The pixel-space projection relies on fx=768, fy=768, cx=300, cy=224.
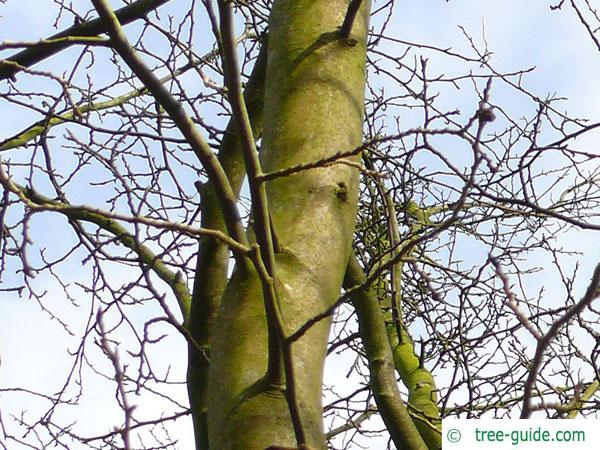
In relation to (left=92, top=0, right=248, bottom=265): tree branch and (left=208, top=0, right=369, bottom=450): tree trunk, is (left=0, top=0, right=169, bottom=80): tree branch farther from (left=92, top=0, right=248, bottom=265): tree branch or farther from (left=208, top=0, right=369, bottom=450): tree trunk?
(left=92, top=0, right=248, bottom=265): tree branch

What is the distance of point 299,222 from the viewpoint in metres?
1.45

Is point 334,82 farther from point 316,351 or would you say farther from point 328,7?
point 316,351

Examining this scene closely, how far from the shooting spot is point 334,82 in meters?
1.66

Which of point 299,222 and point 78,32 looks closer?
point 299,222

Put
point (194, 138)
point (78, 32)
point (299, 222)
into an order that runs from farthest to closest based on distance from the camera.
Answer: point (78, 32) < point (299, 222) < point (194, 138)

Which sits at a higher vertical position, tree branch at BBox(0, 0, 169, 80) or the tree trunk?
tree branch at BBox(0, 0, 169, 80)

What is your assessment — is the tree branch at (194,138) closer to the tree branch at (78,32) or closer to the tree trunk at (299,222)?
the tree trunk at (299,222)

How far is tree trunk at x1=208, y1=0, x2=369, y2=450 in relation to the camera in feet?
4.00

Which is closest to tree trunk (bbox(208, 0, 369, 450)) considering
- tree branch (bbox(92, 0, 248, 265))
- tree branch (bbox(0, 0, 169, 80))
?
tree branch (bbox(92, 0, 248, 265))

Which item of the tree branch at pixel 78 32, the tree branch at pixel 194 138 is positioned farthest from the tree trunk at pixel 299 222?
the tree branch at pixel 78 32

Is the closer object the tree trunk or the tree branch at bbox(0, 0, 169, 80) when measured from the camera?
the tree trunk

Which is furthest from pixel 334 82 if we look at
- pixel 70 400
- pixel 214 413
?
pixel 70 400

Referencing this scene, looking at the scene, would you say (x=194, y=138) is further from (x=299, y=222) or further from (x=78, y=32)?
(x=78, y=32)

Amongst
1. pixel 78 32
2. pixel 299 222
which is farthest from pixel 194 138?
pixel 78 32
